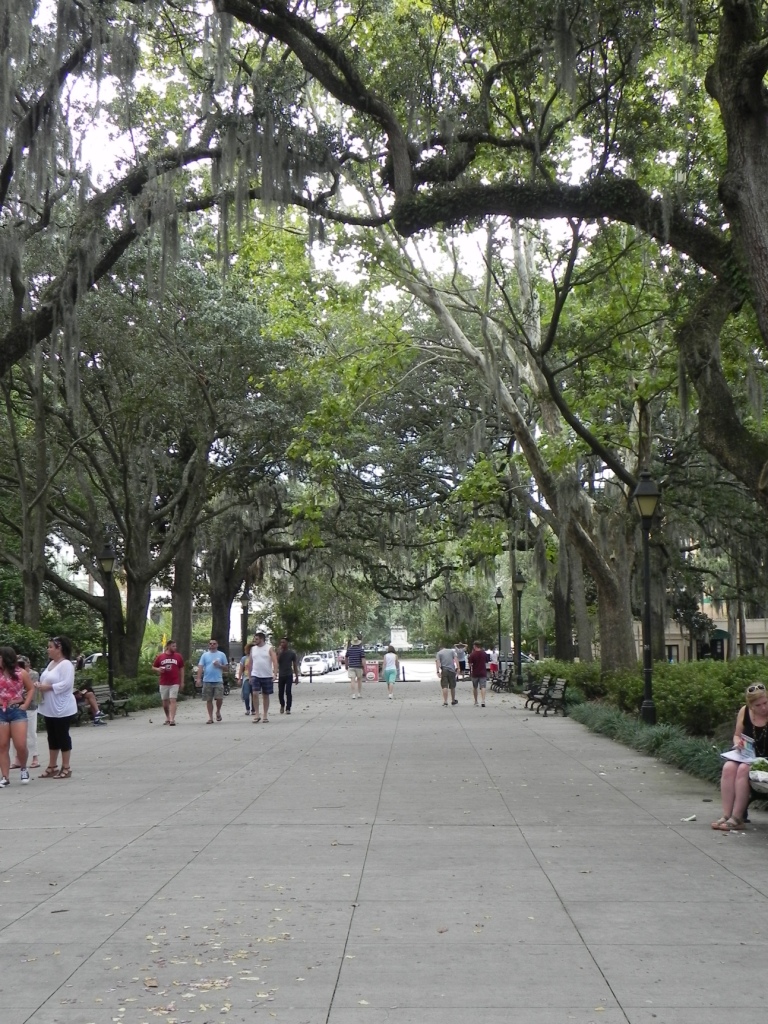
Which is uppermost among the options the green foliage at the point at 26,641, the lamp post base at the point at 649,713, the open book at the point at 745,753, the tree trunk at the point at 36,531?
the tree trunk at the point at 36,531

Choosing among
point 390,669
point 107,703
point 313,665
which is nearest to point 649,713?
point 107,703

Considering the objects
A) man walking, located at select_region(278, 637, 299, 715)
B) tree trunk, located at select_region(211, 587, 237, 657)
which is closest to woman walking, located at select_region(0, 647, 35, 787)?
man walking, located at select_region(278, 637, 299, 715)

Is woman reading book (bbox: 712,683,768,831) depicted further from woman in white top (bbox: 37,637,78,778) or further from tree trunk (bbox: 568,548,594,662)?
tree trunk (bbox: 568,548,594,662)

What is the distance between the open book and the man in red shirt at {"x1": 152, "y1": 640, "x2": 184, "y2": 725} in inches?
530

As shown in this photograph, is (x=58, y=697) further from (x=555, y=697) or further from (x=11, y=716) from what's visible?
(x=555, y=697)

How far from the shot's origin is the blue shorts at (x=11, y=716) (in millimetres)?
11945

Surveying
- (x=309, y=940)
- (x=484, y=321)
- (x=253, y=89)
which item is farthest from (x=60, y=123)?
(x=309, y=940)

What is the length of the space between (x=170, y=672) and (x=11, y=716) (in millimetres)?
9329

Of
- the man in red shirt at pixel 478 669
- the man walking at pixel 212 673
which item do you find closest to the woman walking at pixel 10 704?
the man walking at pixel 212 673

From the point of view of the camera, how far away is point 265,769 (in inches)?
534

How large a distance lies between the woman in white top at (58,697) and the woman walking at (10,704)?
227 millimetres

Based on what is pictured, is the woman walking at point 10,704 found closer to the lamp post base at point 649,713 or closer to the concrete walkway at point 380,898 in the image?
the concrete walkway at point 380,898

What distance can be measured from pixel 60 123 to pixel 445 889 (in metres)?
12.7

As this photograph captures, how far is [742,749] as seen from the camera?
8727 mm
